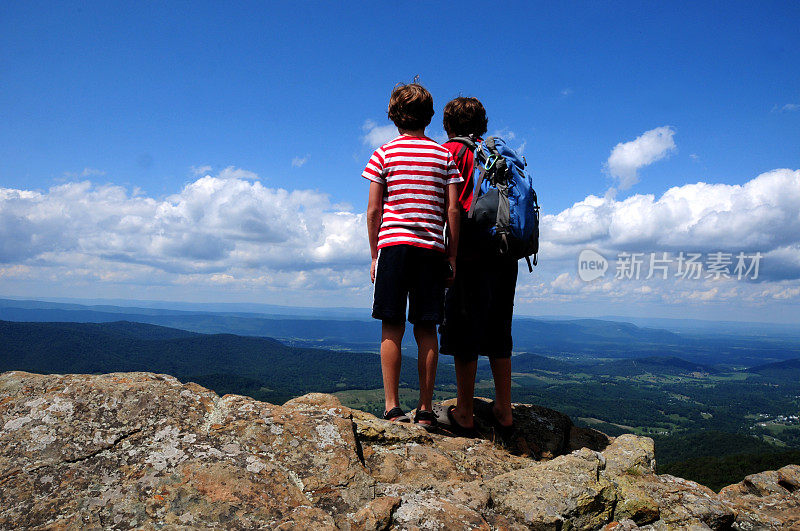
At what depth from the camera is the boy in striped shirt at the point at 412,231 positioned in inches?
197

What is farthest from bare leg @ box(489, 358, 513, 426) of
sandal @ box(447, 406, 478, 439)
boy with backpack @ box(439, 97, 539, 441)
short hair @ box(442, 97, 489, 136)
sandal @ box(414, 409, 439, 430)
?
short hair @ box(442, 97, 489, 136)

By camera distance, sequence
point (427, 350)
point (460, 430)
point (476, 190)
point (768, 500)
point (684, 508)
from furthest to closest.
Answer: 1. point (768, 500)
2. point (460, 430)
3. point (476, 190)
4. point (427, 350)
5. point (684, 508)

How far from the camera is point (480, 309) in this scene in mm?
5562

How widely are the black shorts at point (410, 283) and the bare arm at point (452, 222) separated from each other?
0.11m

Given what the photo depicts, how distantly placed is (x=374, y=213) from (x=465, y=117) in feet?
6.47

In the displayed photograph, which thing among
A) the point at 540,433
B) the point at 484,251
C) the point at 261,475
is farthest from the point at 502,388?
the point at 261,475

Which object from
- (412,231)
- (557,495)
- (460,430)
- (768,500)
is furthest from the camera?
(768,500)

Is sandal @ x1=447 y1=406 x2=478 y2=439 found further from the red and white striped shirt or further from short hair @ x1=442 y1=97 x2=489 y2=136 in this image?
short hair @ x1=442 y1=97 x2=489 y2=136

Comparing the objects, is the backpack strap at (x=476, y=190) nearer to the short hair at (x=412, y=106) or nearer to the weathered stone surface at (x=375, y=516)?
the short hair at (x=412, y=106)

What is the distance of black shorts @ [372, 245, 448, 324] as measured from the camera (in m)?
5.00

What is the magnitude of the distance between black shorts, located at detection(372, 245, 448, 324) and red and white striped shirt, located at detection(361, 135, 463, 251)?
4.9 inches

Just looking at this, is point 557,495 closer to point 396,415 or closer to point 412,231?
point 396,415

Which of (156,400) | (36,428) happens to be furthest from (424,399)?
(36,428)

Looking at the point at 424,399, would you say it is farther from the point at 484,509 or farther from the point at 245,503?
the point at 245,503
